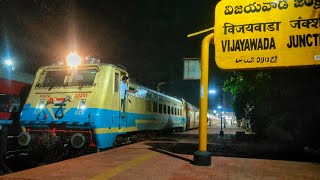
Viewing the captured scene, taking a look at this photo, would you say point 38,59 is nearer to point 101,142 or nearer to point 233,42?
point 101,142

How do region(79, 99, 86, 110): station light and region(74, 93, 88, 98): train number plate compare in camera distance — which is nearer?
region(79, 99, 86, 110): station light

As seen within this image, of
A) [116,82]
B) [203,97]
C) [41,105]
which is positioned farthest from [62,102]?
[203,97]

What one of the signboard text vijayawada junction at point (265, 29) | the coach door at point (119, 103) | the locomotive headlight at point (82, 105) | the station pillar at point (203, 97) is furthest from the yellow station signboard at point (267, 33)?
the locomotive headlight at point (82, 105)

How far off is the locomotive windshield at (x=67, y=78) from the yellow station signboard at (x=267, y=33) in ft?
16.0

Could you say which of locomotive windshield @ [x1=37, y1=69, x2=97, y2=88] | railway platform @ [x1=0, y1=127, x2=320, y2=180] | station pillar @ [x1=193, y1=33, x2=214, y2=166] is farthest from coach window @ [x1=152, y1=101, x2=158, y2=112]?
station pillar @ [x1=193, y1=33, x2=214, y2=166]

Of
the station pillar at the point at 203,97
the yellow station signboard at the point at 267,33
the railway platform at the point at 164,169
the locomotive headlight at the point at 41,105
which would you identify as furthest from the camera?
the locomotive headlight at the point at 41,105

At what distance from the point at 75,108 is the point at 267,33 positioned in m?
6.36

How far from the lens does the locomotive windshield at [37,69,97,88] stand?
12055 mm

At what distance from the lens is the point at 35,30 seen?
31.4 metres

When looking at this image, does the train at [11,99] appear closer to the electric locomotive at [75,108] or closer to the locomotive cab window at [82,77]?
the electric locomotive at [75,108]

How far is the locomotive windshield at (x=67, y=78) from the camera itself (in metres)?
12.1

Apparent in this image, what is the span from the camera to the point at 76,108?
1134 centimetres

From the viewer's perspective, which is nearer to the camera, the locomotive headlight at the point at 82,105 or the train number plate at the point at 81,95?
the locomotive headlight at the point at 82,105

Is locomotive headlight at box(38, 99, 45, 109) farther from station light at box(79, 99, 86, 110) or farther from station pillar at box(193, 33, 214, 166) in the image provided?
station pillar at box(193, 33, 214, 166)
